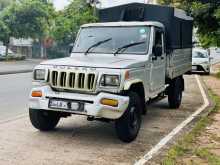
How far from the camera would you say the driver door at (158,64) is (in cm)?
881

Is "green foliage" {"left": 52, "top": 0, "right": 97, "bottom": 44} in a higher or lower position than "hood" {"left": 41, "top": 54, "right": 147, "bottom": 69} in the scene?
higher

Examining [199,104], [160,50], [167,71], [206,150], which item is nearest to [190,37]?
[199,104]

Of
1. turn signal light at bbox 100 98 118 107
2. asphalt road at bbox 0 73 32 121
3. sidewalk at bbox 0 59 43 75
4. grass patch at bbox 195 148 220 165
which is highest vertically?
turn signal light at bbox 100 98 118 107

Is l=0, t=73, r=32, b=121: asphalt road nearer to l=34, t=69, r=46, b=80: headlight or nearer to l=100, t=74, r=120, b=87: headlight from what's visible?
l=34, t=69, r=46, b=80: headlight

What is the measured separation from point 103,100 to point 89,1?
4198cm

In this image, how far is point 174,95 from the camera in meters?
11.6

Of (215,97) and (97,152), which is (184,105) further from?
(97,152)

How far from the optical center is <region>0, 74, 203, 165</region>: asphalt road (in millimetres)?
6355

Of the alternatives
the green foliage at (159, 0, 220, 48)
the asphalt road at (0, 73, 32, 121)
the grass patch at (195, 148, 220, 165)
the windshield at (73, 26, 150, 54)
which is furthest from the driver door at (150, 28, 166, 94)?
the green foliage at (159, 0, 220, 48)

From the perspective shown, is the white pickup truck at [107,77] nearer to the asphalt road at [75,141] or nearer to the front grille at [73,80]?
the front grille at [73,80]

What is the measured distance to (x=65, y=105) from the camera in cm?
725

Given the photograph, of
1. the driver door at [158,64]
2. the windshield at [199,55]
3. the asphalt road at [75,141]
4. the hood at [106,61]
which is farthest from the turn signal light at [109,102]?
the windshield at [199,55]

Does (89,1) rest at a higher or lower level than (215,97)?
higher

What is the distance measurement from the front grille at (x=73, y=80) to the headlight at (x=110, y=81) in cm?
13
